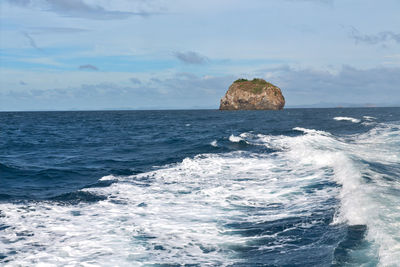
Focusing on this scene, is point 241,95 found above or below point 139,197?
above

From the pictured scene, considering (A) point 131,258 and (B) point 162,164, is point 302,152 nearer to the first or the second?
(B) point 162,164

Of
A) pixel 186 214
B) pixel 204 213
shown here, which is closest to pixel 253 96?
pixel 204 213

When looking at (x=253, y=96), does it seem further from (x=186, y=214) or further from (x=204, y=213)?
(x=186, y=214)

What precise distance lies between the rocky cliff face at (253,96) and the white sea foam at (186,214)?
149351mm

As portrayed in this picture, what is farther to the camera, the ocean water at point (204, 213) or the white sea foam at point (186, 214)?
the white sea foam at point (186, 214)

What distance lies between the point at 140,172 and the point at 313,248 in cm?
1185

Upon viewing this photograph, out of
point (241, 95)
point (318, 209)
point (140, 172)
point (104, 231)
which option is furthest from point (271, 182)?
point (241, 95)

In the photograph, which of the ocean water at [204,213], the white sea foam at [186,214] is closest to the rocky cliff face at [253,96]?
the ocean water at [204,213]

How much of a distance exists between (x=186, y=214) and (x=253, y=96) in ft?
516

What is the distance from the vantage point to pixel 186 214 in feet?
34.7

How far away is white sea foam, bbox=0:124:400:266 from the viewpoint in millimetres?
7488

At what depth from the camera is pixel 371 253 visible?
662 cm

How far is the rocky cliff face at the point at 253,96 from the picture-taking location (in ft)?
539

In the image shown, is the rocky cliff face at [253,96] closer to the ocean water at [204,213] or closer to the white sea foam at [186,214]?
the ocean water at [204,213]
